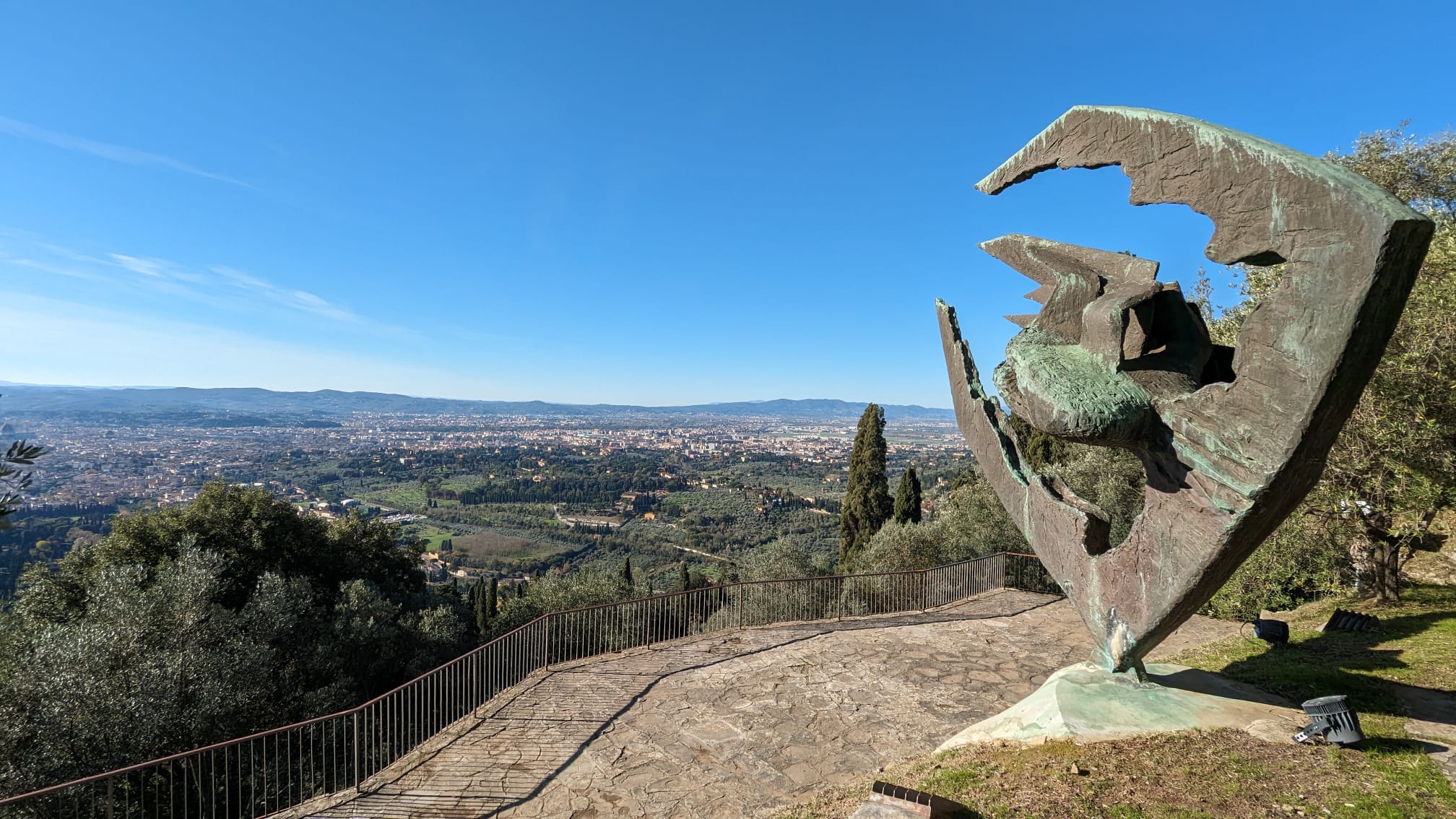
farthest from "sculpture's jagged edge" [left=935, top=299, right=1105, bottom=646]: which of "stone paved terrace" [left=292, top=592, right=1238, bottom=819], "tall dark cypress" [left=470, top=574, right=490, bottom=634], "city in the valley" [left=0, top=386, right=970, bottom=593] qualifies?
"tall dark cypress" [left=470, top=574, right=490, bottom=634]

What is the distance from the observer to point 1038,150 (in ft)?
17.6

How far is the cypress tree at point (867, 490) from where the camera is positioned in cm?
2748

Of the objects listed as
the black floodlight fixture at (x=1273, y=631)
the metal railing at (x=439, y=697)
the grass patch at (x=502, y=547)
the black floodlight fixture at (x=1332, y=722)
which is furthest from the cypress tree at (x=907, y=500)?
the grass patch at (x=502, y=547)

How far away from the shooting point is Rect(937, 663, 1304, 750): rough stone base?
5.58 meters

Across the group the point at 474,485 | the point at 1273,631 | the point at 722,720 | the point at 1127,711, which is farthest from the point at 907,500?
the point at 474,485

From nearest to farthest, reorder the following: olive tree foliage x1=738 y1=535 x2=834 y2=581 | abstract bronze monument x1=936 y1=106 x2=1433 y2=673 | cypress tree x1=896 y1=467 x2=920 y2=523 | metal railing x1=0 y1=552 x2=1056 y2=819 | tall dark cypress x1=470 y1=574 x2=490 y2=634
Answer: abstract bronze monument x1=936 y1=106 x2=1433 y2=673, metal railing x1=0 y1=552 x2=1056 y2=819, olive tree foliage x1=738 y1=535 x2=834 y2=581, tall dark cypress x1=470 y1=574 x2=490 y2=634, cypress tree x1=896 y1=467 x2=920 y2=523

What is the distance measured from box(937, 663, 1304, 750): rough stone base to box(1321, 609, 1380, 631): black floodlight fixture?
14.0 feet

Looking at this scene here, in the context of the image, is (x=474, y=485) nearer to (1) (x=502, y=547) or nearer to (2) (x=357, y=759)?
(1) (x=502, y=547)

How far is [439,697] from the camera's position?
26.6 feet

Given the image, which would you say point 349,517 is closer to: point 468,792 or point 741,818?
point 468,792

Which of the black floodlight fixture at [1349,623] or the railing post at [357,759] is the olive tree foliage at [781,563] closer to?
the black floodlight fixture at [1349,623]

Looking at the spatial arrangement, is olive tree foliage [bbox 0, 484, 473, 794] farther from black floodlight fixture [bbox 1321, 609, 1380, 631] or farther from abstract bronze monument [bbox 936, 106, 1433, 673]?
black floodlight fixture [bbox 1321, 609, 1380, 631]

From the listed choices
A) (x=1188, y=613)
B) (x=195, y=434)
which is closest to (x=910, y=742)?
(x=1188, y=613)

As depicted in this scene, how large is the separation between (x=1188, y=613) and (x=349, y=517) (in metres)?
24.3
